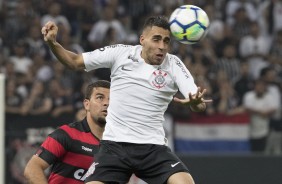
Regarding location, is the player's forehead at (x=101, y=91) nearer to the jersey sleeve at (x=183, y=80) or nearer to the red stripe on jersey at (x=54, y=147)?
the red stripe on jersey at (x=54, y=147)

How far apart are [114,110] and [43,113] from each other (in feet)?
17.7

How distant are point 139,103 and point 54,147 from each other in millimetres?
837

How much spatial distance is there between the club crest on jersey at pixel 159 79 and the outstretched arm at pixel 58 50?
60cm

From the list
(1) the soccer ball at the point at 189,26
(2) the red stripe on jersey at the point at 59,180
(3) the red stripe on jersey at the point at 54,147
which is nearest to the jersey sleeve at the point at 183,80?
(1) the soccer ball at the point at 189,26

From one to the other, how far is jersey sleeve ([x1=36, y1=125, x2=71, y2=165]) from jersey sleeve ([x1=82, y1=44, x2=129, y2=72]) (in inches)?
27.1

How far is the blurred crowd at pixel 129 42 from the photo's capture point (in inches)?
502

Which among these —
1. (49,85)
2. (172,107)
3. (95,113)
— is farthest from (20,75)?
(95,113)

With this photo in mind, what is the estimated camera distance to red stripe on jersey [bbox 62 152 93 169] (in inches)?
285

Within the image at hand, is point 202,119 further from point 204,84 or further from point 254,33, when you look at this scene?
point 254,33

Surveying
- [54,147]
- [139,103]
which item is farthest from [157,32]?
[54,147]

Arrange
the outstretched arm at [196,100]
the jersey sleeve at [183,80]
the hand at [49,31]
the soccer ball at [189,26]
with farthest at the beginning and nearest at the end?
the soccer ball at [189,26]
the jersey sleeve at [183,80]
the hand at [49,31]
the outstretched arm at [196,100]

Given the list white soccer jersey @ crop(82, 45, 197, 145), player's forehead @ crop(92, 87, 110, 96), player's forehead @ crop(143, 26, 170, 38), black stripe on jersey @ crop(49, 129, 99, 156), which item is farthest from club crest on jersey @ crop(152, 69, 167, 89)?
black stripe on jersey @ crop(49, 129, 99, 156)

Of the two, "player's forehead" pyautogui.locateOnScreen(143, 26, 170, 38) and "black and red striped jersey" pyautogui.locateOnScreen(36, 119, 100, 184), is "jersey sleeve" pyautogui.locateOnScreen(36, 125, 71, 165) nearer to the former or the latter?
"black and red striped jersey" pyautogui.locateOnScreen(36, 119, 100, 184)

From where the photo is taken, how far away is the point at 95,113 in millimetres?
7453
